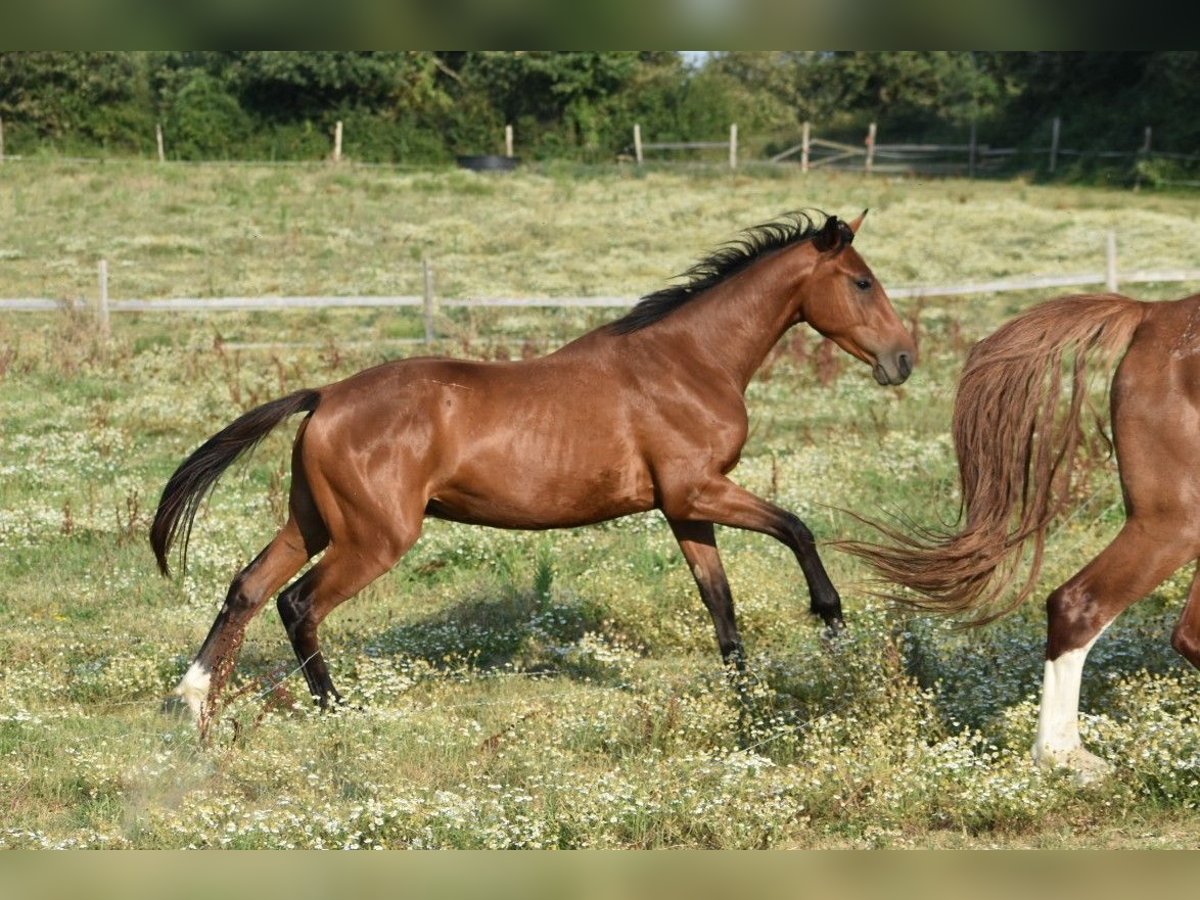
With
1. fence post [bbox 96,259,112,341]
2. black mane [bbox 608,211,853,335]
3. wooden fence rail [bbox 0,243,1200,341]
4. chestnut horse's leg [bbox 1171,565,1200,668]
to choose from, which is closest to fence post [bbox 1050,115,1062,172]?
wooden fence rail [bbox 0,243,1200,341]

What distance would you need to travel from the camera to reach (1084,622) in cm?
507

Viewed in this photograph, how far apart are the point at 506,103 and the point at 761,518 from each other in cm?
4528

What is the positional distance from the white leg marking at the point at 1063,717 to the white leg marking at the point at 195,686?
11.5ft

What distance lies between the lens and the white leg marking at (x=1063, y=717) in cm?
512

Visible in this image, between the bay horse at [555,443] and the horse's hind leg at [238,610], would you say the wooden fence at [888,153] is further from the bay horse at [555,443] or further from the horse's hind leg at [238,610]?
the horse's hind leg at [238,610]

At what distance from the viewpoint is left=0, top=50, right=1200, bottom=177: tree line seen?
4241 centimetres

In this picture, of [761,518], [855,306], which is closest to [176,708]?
[761,518]

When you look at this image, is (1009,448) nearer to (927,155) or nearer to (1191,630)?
(1191,630)

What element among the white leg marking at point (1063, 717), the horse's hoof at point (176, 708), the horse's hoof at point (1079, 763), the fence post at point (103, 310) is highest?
the white leg marking at point (1063, 717)

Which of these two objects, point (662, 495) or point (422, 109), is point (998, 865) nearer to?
point (662, 495)

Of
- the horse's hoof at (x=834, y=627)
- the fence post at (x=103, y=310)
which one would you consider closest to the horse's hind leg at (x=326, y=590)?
the horse's hoof at (x=834, y=627)

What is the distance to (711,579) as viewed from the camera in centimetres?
680

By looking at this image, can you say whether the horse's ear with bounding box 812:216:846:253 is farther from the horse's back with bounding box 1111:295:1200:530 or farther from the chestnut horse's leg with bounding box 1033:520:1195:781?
the chestnut horse's leg with bounding box 1033:520:1195:781
